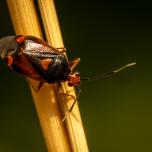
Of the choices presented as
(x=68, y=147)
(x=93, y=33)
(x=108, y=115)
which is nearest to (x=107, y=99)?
(x=108, y=115)

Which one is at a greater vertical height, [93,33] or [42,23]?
[42,23]

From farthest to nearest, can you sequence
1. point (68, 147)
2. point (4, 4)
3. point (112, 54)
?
point (112, 54), point (4, 4), point (68, 147)

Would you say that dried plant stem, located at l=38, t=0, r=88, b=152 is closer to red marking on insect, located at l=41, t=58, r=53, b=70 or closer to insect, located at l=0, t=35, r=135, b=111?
insect, located at l=0, t=35, r=135, b=111

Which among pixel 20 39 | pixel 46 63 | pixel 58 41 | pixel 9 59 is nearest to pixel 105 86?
pixel 46 63

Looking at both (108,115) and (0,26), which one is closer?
(0,26)

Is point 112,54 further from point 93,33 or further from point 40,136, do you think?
point 40,136

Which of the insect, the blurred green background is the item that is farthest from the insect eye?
the blurred green background

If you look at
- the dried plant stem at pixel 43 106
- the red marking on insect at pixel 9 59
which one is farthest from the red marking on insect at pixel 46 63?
the dried plant stem at pixel 43 106

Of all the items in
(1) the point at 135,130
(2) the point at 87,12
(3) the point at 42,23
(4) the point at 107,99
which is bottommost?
(1) the point at 135,130
